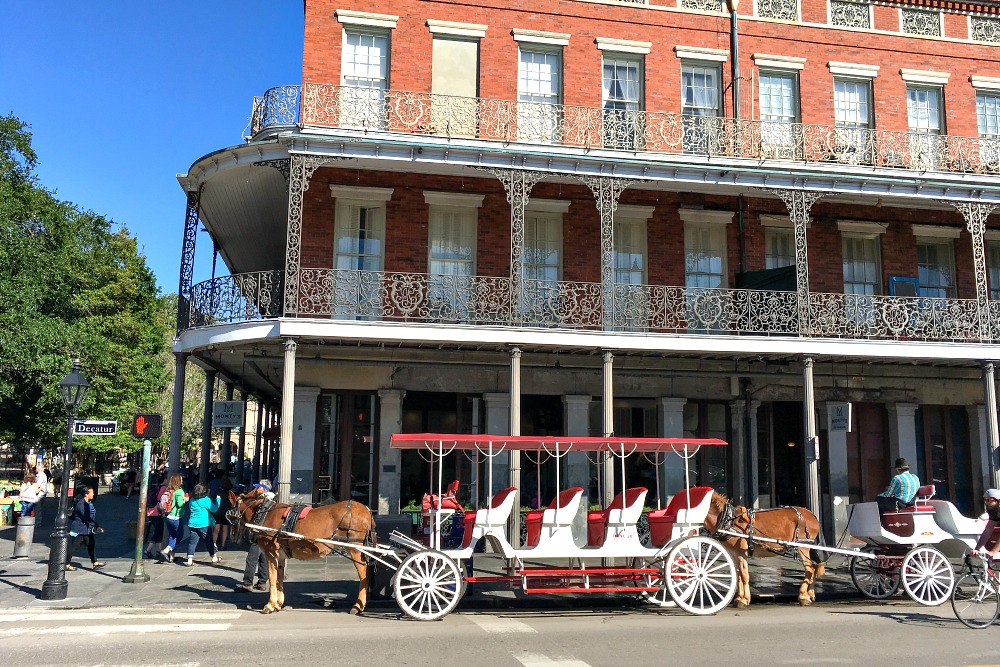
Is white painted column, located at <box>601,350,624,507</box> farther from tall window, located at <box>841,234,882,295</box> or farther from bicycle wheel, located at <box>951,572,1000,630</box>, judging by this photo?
tall window, located at <box>841,234,882,295</box>

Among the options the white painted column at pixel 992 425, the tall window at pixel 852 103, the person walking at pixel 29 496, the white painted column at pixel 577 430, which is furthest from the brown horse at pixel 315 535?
the tall window at pixel 852 103

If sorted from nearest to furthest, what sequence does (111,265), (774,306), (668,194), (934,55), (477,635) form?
(477,635), (774,306), (668,194), (934,55), (111,265)

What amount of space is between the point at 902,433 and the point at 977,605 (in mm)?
9363

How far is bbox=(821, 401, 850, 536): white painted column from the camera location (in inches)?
731

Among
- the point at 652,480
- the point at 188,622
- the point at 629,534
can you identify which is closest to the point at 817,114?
the point at 652,480

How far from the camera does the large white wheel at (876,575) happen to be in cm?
1130

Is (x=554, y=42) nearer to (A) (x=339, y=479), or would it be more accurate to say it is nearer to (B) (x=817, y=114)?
(B) (x=817, y=114)

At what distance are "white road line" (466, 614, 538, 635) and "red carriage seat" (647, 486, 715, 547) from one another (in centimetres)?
229

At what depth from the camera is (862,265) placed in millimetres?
19219

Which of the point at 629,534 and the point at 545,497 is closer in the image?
the point at 629,534

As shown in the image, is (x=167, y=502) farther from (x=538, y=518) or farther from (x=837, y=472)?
(x=837, y=472)

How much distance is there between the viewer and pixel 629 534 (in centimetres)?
1030

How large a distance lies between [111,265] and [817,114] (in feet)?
106

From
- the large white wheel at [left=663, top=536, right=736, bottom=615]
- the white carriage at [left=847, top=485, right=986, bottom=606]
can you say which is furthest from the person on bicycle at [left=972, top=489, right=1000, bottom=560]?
the large white wheel at [left=663, top=536, right=736, bottom=615]
